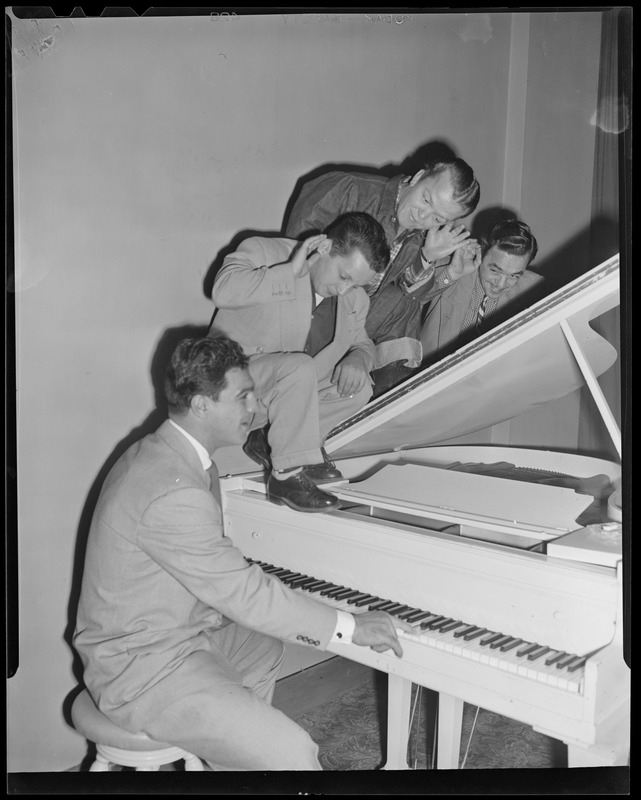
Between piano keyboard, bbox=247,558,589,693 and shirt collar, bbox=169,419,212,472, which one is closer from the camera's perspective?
piano keyboard, bbox=247,558,589,693

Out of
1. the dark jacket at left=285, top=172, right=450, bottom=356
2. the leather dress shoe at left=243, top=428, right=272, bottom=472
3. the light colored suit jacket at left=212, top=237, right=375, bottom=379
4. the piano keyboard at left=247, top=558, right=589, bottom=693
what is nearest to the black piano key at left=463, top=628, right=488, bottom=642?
the piano keyboard at left=247, top=558, right=589, bottom=693

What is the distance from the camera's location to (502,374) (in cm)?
206

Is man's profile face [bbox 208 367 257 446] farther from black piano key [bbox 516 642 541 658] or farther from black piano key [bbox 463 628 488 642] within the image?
black piano key [bbox 516 642 541 658]

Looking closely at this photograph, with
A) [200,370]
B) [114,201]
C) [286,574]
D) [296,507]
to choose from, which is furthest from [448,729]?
[114,201]

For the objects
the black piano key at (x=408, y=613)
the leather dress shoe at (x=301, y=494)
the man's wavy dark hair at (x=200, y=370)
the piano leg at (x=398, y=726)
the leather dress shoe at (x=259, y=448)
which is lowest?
the piano leg at (x=398, y=726)

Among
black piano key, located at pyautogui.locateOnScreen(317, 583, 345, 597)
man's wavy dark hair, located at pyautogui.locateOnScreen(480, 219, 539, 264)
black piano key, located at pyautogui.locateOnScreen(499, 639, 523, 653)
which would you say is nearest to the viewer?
black piano key, located at pyautogui.locateOnScreen(499, 639, 523, 653)

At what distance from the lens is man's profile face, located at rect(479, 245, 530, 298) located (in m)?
2.59

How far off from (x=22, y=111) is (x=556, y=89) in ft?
7.10

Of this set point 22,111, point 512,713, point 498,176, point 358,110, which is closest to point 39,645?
point 512,713

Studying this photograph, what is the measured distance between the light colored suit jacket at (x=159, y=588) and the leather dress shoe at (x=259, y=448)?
20.1 inches

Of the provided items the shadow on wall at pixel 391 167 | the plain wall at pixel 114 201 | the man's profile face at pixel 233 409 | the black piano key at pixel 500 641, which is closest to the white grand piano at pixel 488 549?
the black piano key at pixel 500 641

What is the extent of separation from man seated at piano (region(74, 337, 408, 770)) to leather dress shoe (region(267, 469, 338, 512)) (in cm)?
40

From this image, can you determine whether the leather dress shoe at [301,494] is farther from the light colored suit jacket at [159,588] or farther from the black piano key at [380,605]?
the light colored suit jacket at [159,588]

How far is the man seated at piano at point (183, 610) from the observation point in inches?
65.9
